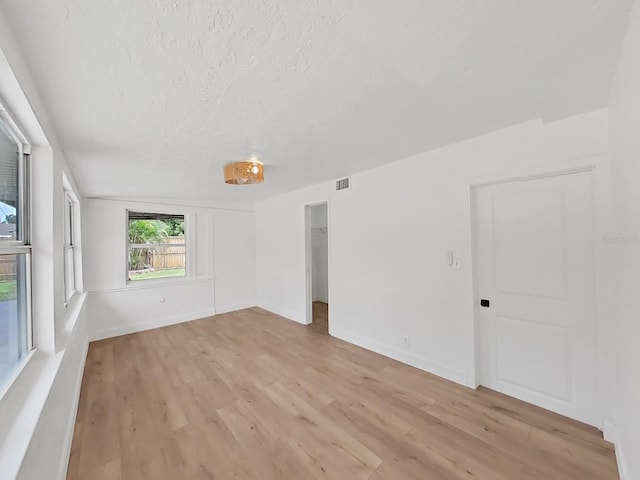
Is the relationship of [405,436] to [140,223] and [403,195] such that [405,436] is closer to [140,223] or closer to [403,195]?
[403,195]

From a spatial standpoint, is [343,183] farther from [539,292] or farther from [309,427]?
[309,427]

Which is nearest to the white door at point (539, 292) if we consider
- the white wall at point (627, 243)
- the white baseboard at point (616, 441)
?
the white baseboard at point (616, 441)

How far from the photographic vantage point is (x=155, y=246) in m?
4.52

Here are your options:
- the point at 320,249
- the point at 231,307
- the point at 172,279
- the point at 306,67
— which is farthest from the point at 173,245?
the point at 306,67

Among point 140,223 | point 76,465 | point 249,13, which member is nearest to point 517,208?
point 249,13

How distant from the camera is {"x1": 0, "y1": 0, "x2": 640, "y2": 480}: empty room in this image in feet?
3.56

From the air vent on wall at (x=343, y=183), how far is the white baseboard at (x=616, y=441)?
122 inches

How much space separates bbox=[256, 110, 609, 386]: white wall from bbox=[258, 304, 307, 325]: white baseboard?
31.8 inches

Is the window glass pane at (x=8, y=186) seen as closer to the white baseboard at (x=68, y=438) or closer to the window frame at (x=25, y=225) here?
the window frame at (x=25, y=225)

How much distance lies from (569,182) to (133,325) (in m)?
5.71

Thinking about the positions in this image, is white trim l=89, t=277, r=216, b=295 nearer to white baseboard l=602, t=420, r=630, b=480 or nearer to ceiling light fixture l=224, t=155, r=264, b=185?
ceiling light fixture l=224, t=155, r=264, b=185

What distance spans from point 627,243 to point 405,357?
2109 millimetres

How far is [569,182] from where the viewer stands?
1.89 metres

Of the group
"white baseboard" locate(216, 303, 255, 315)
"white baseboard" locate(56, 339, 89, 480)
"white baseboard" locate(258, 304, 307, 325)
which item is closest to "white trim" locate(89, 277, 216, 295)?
"white baseboard" locate(216, 303, 255, 315)
